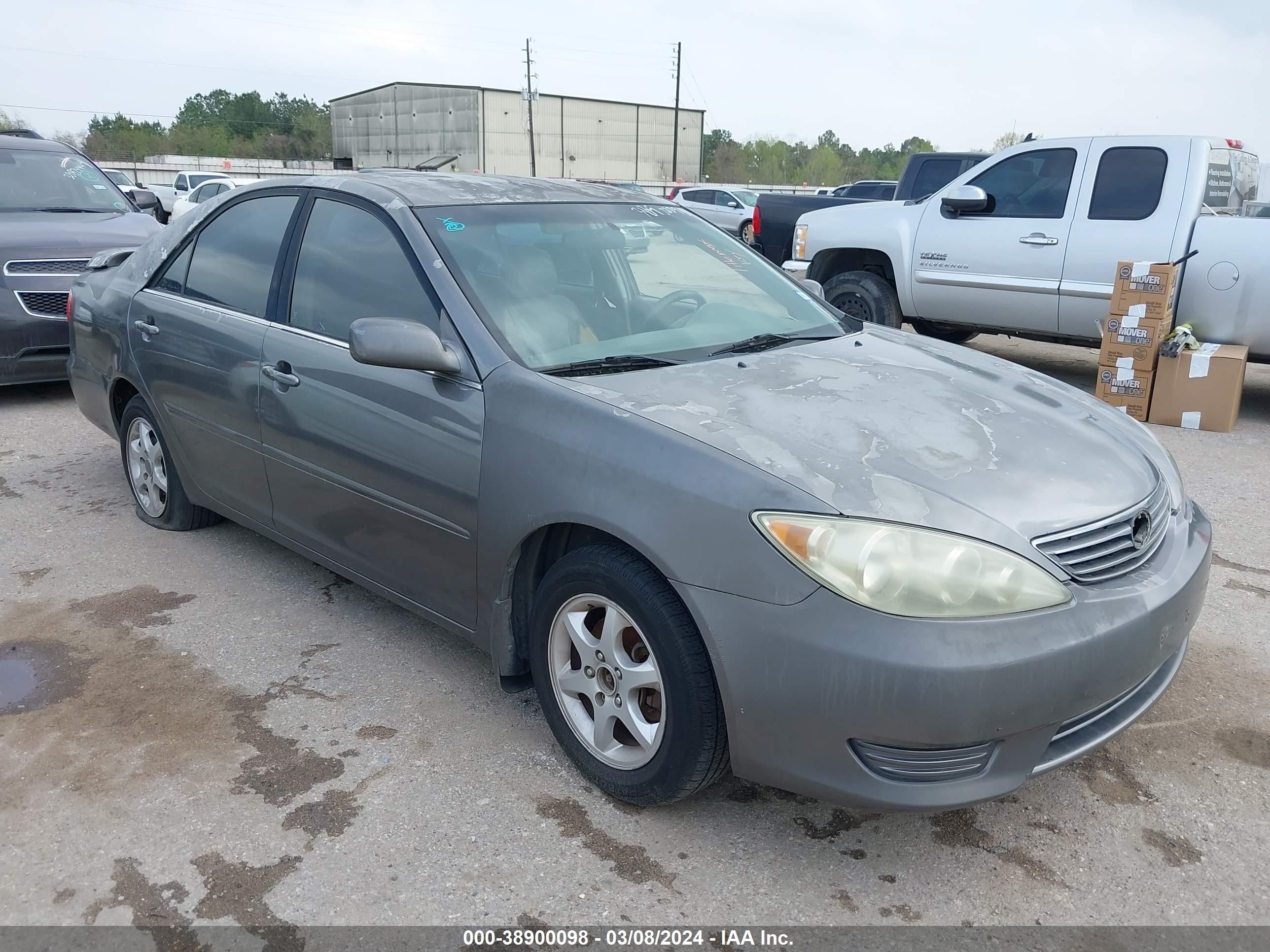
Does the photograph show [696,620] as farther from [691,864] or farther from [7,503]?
[7,503]

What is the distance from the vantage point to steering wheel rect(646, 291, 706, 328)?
335cm

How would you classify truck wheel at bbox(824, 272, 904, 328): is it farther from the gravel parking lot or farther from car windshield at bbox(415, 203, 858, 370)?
the gravel parking lot

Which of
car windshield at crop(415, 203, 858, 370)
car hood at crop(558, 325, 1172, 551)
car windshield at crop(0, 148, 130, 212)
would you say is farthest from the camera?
car windshield at crop(0, 148, 130, 212)

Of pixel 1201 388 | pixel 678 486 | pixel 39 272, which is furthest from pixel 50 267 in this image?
pixel 1201 388

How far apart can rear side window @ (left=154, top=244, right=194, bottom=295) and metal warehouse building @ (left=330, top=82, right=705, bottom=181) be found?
61.2 m

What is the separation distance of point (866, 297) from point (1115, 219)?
204 cm

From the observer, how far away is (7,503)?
16.9 ft

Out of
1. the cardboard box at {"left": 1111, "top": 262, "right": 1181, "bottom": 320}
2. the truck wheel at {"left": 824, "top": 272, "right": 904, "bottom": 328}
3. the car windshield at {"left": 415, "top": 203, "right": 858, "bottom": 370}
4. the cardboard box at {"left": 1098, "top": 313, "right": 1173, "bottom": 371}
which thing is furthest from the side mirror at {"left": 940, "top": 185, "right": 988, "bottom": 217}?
the car windshield at {"left": 415, "top": 203, "right": 858, "bottom": 370}

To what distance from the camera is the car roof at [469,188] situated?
3447 mm

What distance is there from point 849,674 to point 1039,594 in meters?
0.47

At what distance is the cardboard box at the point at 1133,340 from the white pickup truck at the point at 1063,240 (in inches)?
18.5

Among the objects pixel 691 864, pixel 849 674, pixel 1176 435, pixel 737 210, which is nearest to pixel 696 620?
pixel 849 674

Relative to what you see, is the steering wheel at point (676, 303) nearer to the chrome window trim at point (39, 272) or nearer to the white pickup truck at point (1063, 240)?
the white pickup truck at point (1063, 240)

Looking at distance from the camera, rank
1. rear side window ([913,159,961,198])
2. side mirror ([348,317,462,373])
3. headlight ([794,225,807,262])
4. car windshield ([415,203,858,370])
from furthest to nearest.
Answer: rear side window ([913,159,961,198]), headlight ([794,225,807,262]), car windshield ([415,203,858,370]), side mirror ([348,317,462,373])
